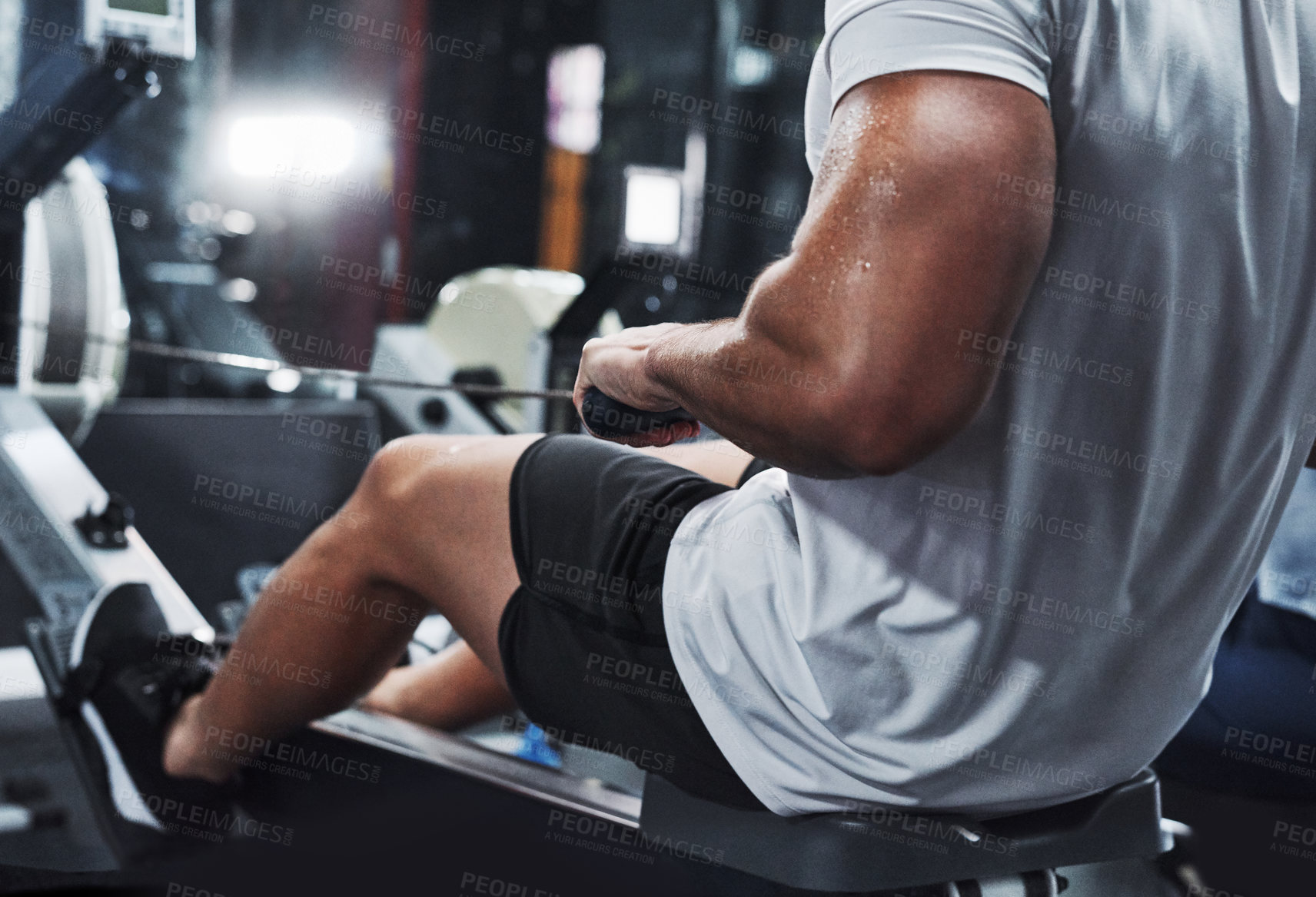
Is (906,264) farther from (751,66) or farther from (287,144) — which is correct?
(287,144)

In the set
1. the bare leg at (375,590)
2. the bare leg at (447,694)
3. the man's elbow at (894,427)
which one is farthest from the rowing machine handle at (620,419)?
the bare leg at (447,694)

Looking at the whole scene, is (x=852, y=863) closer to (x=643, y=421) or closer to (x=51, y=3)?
(x=643, y=421)

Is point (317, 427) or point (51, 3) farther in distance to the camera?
point (317, 427)

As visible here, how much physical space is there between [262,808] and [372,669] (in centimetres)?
29

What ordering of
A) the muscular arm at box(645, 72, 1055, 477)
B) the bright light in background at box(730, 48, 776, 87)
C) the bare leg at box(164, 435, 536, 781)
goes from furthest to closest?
the bright light in background at box(730, 48, 776, 87) < the bare leg at box(164, 435, 536, 781) < the muscular arm at box(645, 72, 1055, 477)

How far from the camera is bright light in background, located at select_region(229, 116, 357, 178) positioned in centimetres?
555

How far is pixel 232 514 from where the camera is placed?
231 centimetres

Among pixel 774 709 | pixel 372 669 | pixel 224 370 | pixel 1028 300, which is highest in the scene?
pixel 1028 300

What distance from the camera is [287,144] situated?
5.57 metres

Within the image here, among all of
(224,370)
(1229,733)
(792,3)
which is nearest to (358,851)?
(1229,733)

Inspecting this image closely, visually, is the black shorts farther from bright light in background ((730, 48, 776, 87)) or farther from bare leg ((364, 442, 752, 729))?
bright light in background ((730, 48, 776, 87))

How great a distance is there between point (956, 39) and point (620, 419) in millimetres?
413

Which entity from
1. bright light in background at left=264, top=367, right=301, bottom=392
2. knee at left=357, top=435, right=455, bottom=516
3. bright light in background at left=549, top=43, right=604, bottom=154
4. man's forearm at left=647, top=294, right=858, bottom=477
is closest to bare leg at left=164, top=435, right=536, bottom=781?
knee at left=357, top=435, right=455, bottom=516

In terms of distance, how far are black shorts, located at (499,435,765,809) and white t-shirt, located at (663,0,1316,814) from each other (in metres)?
0.04
